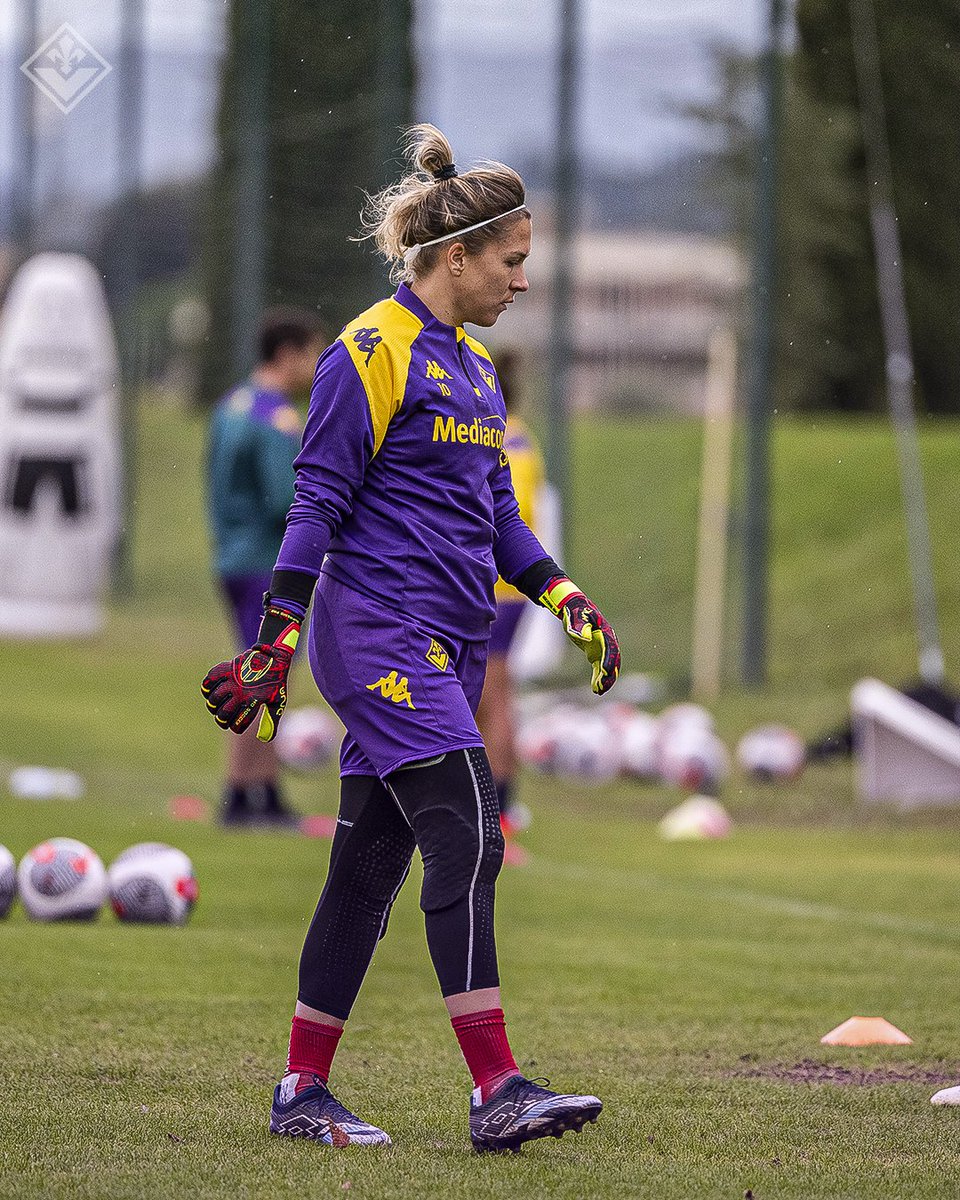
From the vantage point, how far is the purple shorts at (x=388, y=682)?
172 inches

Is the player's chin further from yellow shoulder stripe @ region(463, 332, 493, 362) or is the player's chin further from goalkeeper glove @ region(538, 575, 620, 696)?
goalkeeper glove @ region(538, 575, 620, 696)

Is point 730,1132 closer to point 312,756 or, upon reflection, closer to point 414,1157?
point 414,1157

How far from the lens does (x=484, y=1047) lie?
168 inches

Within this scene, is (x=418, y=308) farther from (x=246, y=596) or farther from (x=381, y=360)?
(x=246, y=596)

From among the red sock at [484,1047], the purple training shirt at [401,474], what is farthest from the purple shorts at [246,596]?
the red sock at [484,1047]

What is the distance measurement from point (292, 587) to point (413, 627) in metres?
0.27

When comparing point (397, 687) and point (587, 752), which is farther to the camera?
point (587, 752)

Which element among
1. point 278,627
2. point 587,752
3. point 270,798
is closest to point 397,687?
point 278,627

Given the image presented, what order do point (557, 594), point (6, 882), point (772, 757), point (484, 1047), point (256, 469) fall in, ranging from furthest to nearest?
point (772, 757), point (256, 469), point (6, 882), point (557, 594), point (484, 1047)

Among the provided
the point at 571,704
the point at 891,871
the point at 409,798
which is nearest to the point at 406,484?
the point at 409,798

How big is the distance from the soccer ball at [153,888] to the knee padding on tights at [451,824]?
3.32 metres

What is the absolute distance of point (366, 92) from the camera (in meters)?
15.5

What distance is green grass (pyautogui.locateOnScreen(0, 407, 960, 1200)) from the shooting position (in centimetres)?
415

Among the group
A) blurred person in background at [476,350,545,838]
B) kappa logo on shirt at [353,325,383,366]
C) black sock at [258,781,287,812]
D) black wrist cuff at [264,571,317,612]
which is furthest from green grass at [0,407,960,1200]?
kappa logo on shirt at [353,325,383,366]
